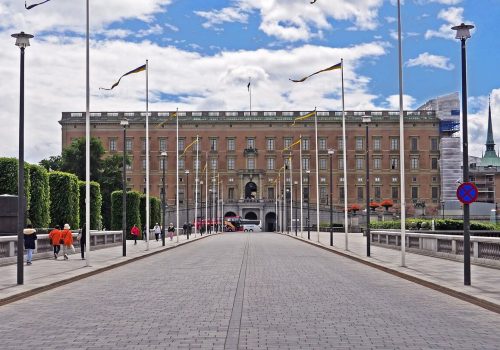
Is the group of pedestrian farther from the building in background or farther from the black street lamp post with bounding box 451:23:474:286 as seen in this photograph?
the building in background

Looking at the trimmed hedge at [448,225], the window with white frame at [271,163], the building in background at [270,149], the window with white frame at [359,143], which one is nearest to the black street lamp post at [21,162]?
the trimmed hedge at [448,225]

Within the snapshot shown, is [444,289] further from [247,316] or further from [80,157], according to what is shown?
[80,157]

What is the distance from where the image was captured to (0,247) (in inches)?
1105

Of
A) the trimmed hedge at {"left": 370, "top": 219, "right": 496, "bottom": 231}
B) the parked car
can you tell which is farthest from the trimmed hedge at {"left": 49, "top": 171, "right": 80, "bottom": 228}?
the parked car

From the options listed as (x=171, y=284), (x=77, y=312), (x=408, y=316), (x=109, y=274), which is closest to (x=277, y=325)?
(x=408, y=316)

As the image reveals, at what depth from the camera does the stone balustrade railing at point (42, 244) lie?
92.9ft

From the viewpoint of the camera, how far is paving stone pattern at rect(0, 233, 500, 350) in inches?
422

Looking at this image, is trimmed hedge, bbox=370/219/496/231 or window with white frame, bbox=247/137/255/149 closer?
trimmed hedge, bbox=370/219/496/231

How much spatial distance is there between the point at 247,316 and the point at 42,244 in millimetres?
22392

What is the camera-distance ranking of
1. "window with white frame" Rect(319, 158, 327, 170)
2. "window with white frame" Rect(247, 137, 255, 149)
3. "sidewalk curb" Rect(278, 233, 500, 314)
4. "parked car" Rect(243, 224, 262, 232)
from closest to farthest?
"sidewalk curb" Rect(278, 233, 500, 314) → "parked car" Rect(243, 224, 262, 232) → "window with white frame" Rect(319, 158, 327, 170) → "window with white frame" Rect(247, 137, 255, 149)

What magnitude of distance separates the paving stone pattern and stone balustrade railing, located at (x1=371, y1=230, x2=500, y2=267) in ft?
16.0

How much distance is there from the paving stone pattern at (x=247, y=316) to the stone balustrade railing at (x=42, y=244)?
7.14 metres

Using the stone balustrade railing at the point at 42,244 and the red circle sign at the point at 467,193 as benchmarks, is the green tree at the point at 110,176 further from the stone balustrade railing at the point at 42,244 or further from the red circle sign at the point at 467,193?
the red circle sign at the point at 467,193

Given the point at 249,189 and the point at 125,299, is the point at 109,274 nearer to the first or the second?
the point at 125,299
